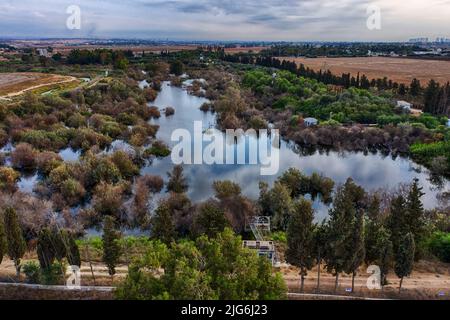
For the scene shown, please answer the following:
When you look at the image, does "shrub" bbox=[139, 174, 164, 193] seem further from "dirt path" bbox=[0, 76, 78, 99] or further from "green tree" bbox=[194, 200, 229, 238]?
"dirt path" bbox=[0, 76, 78, 99]

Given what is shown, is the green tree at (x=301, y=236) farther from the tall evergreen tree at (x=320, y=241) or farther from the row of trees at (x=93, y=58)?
the row of trees at (x=93, y=58)

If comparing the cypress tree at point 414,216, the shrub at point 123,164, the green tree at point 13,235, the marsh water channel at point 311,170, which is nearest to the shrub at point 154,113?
the marsh water channel at point 311,170

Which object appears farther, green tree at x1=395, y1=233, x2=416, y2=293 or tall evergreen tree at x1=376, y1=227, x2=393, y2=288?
tall evergreen tree at x1=376, y1=227, x2=393, y2=288

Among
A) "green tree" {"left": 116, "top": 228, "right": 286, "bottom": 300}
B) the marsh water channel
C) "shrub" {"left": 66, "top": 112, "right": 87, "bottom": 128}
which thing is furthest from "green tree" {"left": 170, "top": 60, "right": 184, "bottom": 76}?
"green tree" {"left": 116, "top": 228, "right": 286, "bottom": 300}

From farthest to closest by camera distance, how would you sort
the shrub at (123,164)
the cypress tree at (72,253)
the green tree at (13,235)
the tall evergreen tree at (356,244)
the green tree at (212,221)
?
the shrub at (123,164), the green tree at (212,221), the cypress tree at (72,253), the green tree at (13,235), the tall evergreen tree at (356,244)

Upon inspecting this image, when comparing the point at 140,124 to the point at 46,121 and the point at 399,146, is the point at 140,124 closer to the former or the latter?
the point at 46,121

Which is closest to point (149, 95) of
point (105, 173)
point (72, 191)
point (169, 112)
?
point (169, 112)
